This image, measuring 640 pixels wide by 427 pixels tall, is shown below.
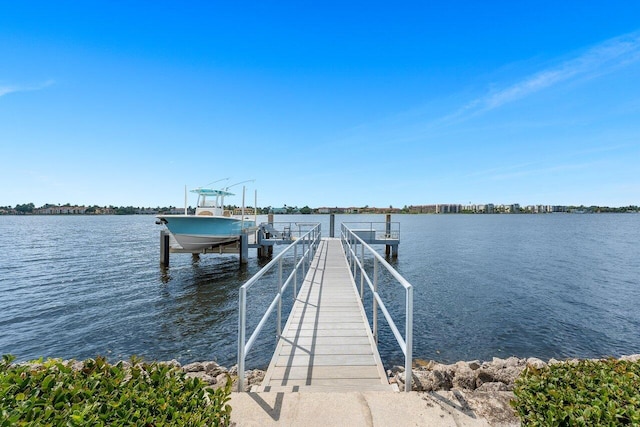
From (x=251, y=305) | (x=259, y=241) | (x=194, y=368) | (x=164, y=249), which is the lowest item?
(x=251, y=305)

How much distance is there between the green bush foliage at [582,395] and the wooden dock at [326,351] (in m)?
1.35

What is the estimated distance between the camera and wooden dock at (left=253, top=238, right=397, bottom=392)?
3.40 meters

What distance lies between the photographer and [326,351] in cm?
413

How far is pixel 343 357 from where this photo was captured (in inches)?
156

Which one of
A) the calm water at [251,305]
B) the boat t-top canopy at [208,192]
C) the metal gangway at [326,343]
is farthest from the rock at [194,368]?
the boat t-top canopy at [208,192]

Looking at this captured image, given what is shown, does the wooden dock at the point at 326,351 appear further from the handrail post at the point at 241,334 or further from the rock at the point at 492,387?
the rock at the point at 492,387

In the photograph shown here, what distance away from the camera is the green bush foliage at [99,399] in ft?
5.15

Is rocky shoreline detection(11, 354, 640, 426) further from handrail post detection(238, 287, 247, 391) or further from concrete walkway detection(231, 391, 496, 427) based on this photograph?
handrail post detection(238, 287, 247, 391)

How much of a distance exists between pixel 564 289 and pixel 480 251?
1283 centimetres

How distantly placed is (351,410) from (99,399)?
1814 millimetres

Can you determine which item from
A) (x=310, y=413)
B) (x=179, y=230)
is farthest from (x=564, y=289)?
(x=179, y=230)

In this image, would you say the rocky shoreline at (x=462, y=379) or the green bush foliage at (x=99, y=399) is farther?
the rocky shoreline at (x=462, y=379)

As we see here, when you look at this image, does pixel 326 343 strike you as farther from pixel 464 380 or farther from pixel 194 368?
pixel 194 368

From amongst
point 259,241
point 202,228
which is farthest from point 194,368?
point 259,241
